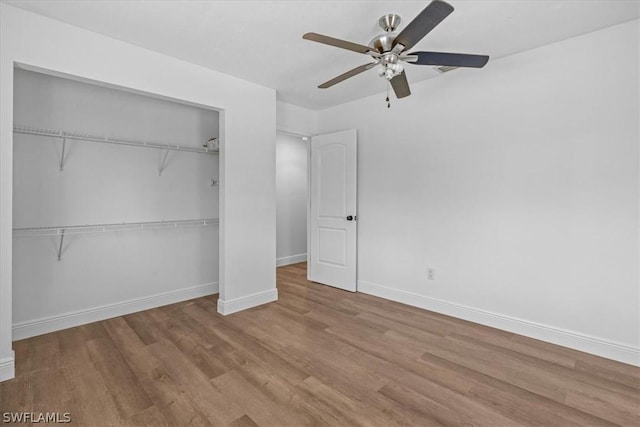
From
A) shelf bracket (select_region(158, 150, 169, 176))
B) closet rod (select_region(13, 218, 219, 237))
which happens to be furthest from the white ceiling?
closet rod (select_region(13, 218, 219, 237))

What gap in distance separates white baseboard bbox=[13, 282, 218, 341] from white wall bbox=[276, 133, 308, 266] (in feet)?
6.74

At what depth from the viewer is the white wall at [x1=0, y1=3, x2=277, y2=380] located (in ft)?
7.00

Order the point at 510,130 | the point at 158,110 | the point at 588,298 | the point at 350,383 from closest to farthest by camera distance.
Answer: the point at 350,383, the point at 588,298, the point at 510,130, the point at 158,110

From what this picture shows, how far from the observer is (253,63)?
10.1 ft

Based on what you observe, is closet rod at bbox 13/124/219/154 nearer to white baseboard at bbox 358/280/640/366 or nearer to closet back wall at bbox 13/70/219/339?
closet back wall at bbox 13/70/219/339

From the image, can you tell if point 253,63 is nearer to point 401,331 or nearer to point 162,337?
point 162,337

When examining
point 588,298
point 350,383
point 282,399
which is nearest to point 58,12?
point 282,399

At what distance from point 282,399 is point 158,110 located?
10.8ft

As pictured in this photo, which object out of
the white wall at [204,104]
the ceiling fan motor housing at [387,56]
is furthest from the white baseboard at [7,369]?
the ceiling fan motor housing at [387,56]

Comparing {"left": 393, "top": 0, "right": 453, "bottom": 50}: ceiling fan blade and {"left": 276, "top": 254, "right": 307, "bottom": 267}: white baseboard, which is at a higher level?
{"left": 393, "top": 0, "right": 453, "bottom": 50}: ceiling fan blade

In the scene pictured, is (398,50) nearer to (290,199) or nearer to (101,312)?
(101,312)

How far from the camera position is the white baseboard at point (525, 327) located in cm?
243

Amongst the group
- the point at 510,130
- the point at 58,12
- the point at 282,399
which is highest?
the point at 58,12

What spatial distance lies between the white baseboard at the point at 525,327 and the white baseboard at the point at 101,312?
241 cm
